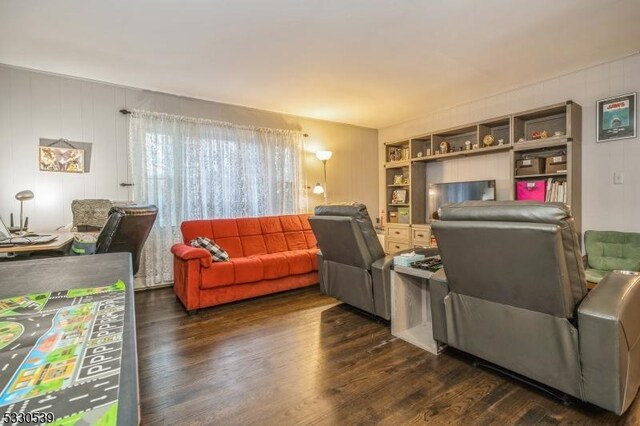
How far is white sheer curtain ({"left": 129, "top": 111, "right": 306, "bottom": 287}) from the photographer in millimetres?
3824

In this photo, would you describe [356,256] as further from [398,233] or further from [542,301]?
[398,233]

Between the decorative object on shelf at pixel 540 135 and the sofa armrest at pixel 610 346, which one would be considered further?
the decorative object on shelf at pixel 540 135

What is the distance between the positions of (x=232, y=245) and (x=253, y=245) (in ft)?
0.89

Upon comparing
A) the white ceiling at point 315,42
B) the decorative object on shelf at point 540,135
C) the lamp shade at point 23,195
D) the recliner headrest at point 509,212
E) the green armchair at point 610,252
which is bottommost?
the green armchair at point 610,252

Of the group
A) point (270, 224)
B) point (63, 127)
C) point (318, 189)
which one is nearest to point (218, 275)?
point (270, 224)

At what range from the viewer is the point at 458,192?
454cm

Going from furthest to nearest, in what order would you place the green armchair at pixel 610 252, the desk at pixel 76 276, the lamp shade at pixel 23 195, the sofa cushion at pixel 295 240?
the sofa cushion at pixel 295 240 < the green armchair at pixel 610 252 < the lamp shade at pixel 23 195 < the desk at pixel 76 276

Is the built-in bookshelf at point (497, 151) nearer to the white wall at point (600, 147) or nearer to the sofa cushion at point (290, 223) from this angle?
the white wall at point (600, 147)

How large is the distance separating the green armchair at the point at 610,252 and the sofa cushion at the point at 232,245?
351cm

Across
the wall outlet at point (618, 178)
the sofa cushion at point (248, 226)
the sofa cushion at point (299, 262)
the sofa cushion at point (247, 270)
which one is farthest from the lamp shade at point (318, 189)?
the wall outlet at point (618, 178)

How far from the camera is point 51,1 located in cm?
216

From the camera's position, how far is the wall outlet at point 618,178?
10.7ft

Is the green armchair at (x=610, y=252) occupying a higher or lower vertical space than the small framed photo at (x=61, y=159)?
lower

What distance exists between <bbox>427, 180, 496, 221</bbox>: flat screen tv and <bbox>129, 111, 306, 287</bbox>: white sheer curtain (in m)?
2.07
